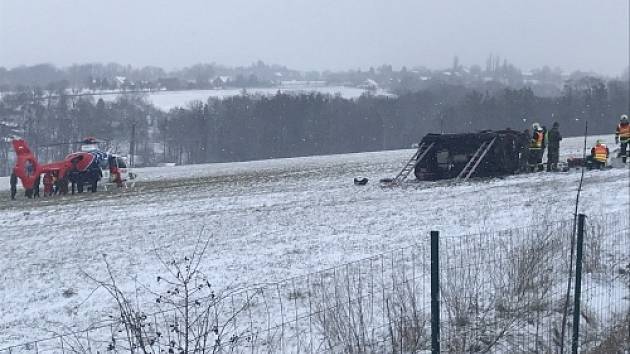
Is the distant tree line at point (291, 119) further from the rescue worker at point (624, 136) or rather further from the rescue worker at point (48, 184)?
the rescue worker at point (48, 184)

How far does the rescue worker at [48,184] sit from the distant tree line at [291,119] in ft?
182

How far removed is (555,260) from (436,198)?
34.1ft

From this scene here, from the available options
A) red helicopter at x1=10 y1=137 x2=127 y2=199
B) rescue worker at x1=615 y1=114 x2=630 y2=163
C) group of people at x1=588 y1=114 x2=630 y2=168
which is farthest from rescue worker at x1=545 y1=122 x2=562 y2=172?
red helicopter at x1=10 y1=137 x2=127 y2=199

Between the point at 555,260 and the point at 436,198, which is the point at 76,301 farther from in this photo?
the point at 436,198

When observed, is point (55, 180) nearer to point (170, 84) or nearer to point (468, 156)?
point (468, 156)

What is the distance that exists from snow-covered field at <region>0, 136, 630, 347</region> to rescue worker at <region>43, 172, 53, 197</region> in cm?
364

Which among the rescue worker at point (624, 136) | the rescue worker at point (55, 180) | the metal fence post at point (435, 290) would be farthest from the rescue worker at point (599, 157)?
the metal fence post at point (435, 290)

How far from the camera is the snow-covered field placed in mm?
11750

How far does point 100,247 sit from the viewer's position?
15.0 m

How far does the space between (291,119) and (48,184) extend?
72.2m

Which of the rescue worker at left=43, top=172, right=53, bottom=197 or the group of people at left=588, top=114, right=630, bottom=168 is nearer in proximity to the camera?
the group of people at left=588, top=114, right=630, bottom=168

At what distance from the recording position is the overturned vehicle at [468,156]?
26094 mm

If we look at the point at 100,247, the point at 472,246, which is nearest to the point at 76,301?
the point at 100,247

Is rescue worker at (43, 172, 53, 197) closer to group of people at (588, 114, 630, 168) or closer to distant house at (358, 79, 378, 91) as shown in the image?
group of people at (588, 114, 630, 168)
